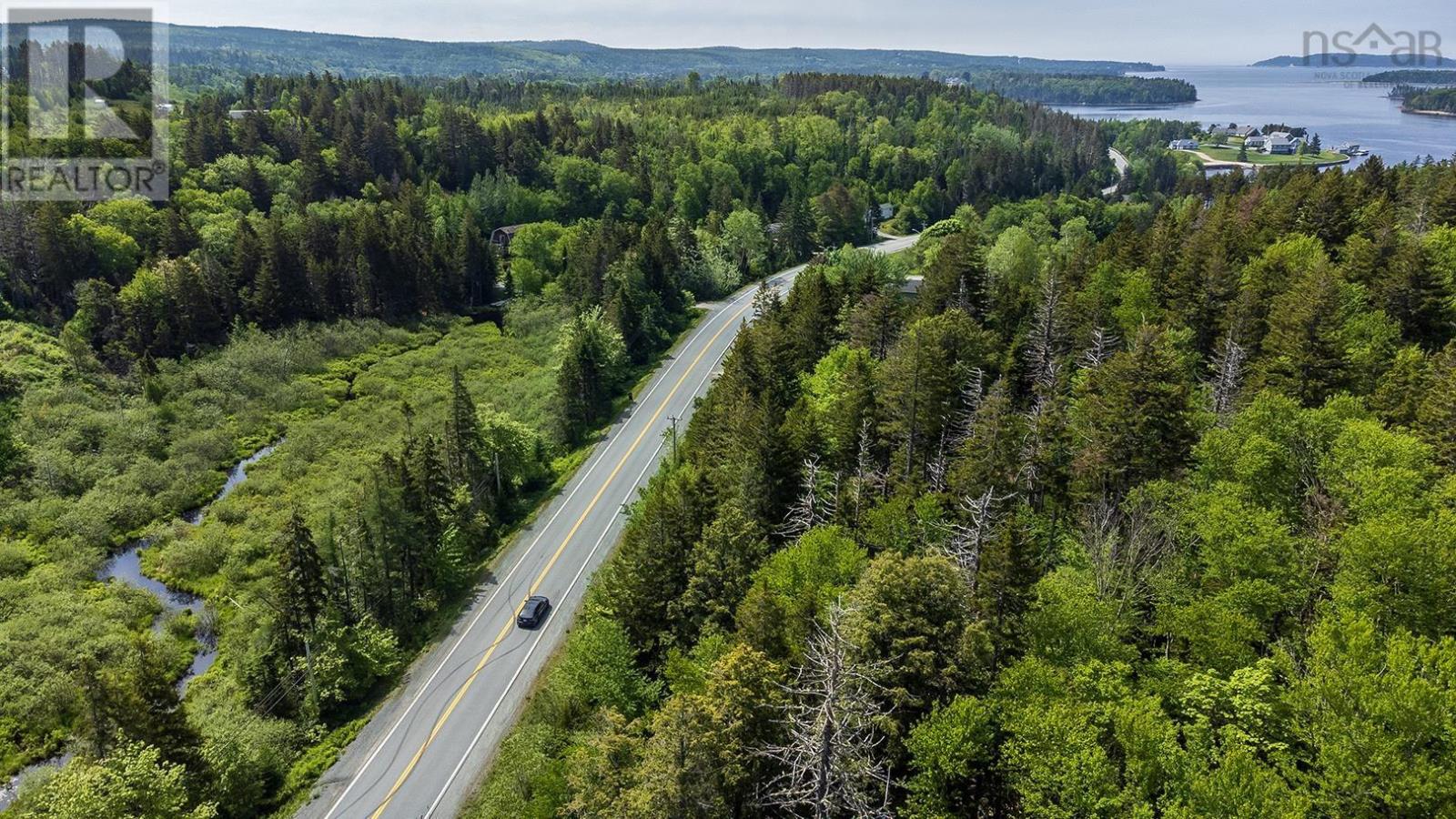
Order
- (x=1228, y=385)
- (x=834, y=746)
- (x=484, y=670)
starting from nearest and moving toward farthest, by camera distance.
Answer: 1. (x=834, y=746)
2. (x=1228, y=385)
3. (x=484, y=670)

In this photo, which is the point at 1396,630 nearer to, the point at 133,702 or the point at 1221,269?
the point at 1221,269

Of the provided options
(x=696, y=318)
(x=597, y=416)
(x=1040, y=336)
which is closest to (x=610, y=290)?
(x=696, y=318)

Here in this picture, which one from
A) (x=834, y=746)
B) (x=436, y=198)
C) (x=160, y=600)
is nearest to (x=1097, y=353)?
(x=834, y=746)

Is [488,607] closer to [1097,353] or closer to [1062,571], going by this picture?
[1062,571]

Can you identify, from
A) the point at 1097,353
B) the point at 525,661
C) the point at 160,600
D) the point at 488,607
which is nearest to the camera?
the point at 525,661

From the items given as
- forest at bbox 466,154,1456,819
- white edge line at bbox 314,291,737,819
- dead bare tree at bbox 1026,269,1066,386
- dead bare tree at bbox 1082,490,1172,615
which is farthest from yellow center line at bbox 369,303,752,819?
dead bare tree at bbox 1026,269,1066,386

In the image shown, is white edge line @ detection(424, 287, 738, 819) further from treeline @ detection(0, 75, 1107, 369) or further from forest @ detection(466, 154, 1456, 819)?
treeline @ detection(0, 75, 1107, 369)
